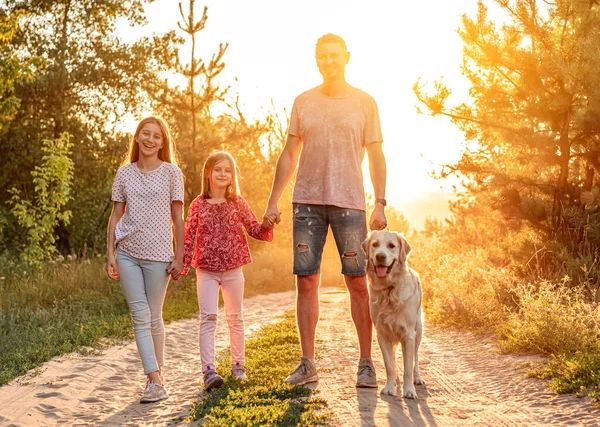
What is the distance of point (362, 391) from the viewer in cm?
557

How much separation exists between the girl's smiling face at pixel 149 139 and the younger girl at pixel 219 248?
54 centimetres

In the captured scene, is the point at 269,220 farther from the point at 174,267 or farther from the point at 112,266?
the point at 112,266

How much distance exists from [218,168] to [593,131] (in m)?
6.15

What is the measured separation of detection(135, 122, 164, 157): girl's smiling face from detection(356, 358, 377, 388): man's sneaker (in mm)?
2465

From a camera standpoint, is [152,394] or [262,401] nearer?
[262,401]

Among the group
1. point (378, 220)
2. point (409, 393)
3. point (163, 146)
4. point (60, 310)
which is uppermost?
point (163, 146)

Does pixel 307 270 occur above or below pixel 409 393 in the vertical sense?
above

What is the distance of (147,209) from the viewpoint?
568 cm

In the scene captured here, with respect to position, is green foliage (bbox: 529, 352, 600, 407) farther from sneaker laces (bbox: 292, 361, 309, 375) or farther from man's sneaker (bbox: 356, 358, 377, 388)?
sneaker laces (bbox: 292, 361, 309, 375)

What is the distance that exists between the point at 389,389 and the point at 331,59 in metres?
2.73

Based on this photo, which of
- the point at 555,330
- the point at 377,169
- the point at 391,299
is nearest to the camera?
the point at 391,299

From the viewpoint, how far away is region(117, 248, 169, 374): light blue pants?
5.54 meters

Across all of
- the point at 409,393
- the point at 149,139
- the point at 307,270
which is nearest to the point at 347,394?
the point at 409,393

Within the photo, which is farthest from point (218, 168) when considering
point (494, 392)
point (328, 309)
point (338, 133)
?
point (328, 309)
